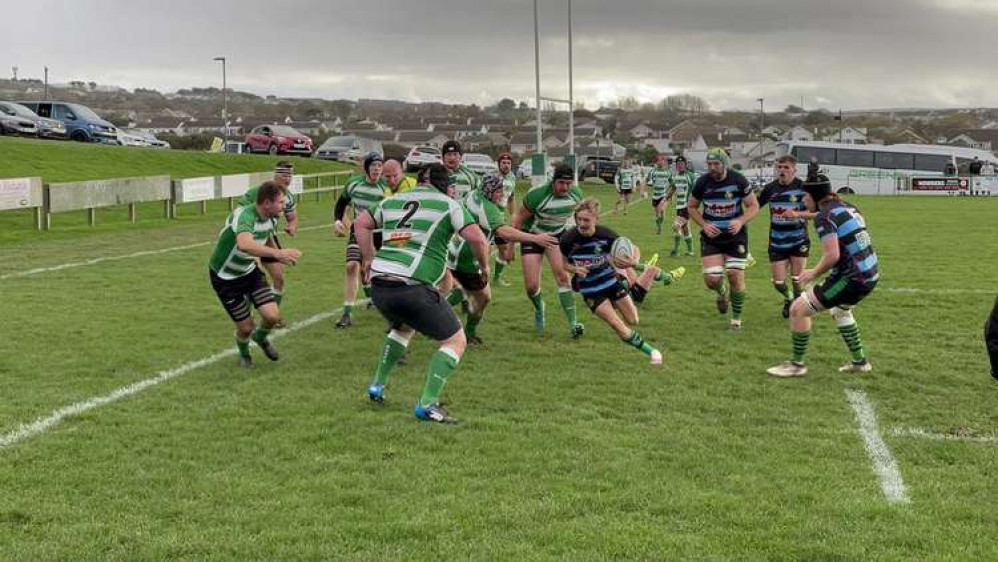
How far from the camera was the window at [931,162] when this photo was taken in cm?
5731

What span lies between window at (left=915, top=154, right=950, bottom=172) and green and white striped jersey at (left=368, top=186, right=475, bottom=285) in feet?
187

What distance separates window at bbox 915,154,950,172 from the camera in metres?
57.3

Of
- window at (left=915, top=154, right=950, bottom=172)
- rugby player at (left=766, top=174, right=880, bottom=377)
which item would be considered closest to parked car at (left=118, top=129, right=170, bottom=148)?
rugby player at (left=766, top=174, right=880, bottom=377)

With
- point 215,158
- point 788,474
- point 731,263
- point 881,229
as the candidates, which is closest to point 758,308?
point 731,263

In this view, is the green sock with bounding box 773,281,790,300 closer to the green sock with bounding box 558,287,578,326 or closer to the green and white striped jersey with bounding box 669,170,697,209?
the green sock with bounding box 558,287,578,326

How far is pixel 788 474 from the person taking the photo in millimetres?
5773

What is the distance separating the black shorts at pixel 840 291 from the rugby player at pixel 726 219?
2555 millimetres

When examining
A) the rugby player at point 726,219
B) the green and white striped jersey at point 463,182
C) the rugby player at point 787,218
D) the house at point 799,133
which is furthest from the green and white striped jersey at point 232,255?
the house at point 799,133

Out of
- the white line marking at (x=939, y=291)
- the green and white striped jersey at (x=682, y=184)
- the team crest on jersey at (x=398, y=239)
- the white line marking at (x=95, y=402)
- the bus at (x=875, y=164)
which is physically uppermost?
the bus at (x=875, y=164)

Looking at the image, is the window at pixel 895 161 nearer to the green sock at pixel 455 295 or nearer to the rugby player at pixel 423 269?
the green sock at pixel 455 295

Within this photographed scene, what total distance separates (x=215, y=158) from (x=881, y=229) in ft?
99.8

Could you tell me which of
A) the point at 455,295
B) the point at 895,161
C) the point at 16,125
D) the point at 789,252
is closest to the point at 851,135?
the point at 895,161

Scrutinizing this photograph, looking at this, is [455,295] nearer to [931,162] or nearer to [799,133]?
[931,162]

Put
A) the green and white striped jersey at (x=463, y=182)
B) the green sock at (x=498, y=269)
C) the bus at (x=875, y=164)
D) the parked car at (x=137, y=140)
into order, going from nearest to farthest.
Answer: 1. the green and white striped jersey at (x=463, y=182)
2. the green sock at (x=498, y=269)
3. the parked car at (x=137, y=140)
4. the bus at (x=875, y=164)
